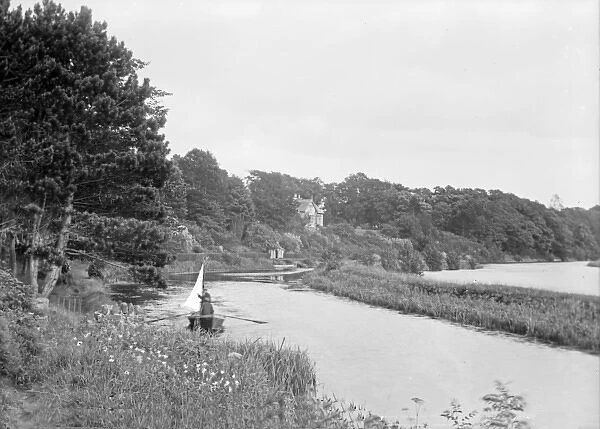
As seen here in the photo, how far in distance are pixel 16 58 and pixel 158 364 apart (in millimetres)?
11093

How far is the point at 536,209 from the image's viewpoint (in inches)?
421

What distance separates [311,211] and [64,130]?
70.2 meters

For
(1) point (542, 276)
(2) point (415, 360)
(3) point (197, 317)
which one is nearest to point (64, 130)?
(3) point (197, 317)

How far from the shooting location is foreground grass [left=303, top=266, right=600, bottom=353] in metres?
10.3

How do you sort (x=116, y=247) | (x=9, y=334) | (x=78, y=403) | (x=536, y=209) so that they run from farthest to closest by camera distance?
(x=116, y=247) → (x=536, y=209) → (x=9, y=334) → (x=78, y=403)

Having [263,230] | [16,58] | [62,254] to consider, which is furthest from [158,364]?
[263,230]

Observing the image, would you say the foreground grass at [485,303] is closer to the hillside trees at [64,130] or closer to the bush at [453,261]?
the bush at [453,261]

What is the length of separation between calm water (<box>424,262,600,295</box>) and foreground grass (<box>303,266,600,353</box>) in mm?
235

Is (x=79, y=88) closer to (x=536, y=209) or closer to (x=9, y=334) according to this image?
(x=9, y=334)

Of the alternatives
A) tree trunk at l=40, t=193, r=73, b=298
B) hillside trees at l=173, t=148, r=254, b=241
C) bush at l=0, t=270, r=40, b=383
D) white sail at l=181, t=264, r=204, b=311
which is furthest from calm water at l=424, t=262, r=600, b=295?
hillside trees at l=173, t=148, r=254, b=241

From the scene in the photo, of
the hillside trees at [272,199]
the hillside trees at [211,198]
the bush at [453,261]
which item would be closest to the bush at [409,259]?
the bush at [453,261]

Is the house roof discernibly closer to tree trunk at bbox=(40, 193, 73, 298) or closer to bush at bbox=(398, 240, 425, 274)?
bush at bbox=(398, 240, 425, 274)

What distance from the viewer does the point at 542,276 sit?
52.0 ft

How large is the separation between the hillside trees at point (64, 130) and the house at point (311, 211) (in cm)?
6224
